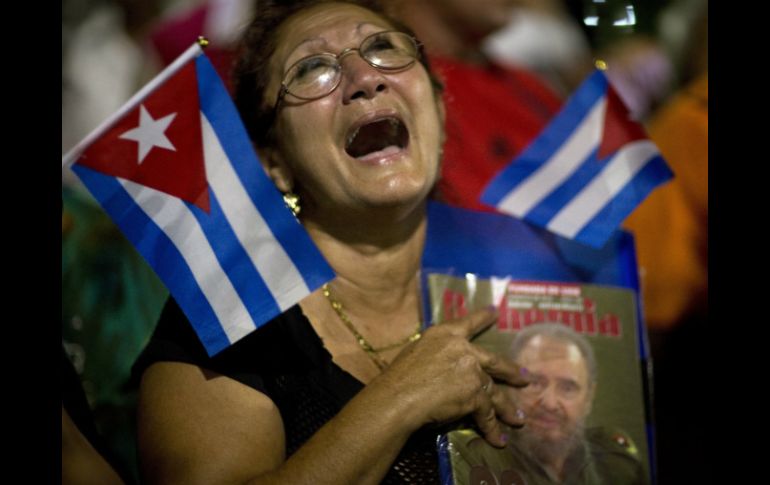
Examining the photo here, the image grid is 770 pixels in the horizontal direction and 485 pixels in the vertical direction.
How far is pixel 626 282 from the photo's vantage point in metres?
2.06

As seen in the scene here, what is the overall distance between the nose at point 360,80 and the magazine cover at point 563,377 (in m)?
0.37

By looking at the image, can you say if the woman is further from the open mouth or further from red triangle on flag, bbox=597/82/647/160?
red triangle on flag, bbox=597/82/647/160

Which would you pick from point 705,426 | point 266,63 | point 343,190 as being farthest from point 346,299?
point 705,426

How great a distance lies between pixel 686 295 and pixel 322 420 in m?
1.50

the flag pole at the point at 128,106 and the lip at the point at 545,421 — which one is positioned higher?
the flag pole at the point at 128,106

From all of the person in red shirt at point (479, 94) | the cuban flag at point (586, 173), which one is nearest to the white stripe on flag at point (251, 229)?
the cuban flag at point (586, 173)

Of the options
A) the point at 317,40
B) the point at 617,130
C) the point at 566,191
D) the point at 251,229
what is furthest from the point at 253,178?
the point at 617,130

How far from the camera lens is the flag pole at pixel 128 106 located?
1642mm

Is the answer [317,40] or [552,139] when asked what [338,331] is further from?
[552,139]

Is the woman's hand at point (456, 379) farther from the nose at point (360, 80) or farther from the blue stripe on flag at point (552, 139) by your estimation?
the blue stripe on flag at point (552, 139)

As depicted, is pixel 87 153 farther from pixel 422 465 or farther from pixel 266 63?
pixel 422 465

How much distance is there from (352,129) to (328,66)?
0.14m

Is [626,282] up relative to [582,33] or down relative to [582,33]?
up

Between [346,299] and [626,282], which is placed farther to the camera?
[626,282]
